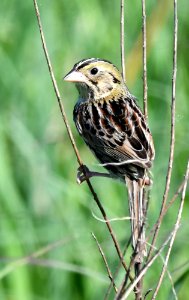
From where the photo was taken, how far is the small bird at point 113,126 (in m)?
3.59

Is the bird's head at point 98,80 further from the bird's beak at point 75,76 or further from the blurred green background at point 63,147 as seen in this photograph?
the blurred green background at point 63,147

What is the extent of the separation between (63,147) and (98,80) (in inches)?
54.5

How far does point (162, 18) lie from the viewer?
5.57m

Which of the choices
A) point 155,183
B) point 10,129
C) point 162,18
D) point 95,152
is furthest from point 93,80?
point 162,18

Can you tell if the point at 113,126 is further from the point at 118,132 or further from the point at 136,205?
the point at 136,205

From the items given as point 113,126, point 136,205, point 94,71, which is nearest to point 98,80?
point 94,71

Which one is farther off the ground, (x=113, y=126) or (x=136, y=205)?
(x=113, y=126)

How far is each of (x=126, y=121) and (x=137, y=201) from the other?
429 millimetres

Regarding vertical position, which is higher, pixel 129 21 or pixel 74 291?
pixel 129 21

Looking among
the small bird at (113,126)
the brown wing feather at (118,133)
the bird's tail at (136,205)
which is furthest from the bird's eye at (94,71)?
the bird's tail at (136,205)

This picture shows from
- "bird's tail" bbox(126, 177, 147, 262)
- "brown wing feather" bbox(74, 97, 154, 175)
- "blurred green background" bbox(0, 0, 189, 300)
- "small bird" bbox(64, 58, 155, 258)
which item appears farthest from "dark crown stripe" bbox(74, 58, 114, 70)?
"blurred green background" bbox(0, 0, 189, 300)

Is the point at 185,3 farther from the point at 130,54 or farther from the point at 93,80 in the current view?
the point at 93,80

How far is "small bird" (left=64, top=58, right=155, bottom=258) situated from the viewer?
11.8 ft

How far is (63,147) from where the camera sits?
17.9 feet
